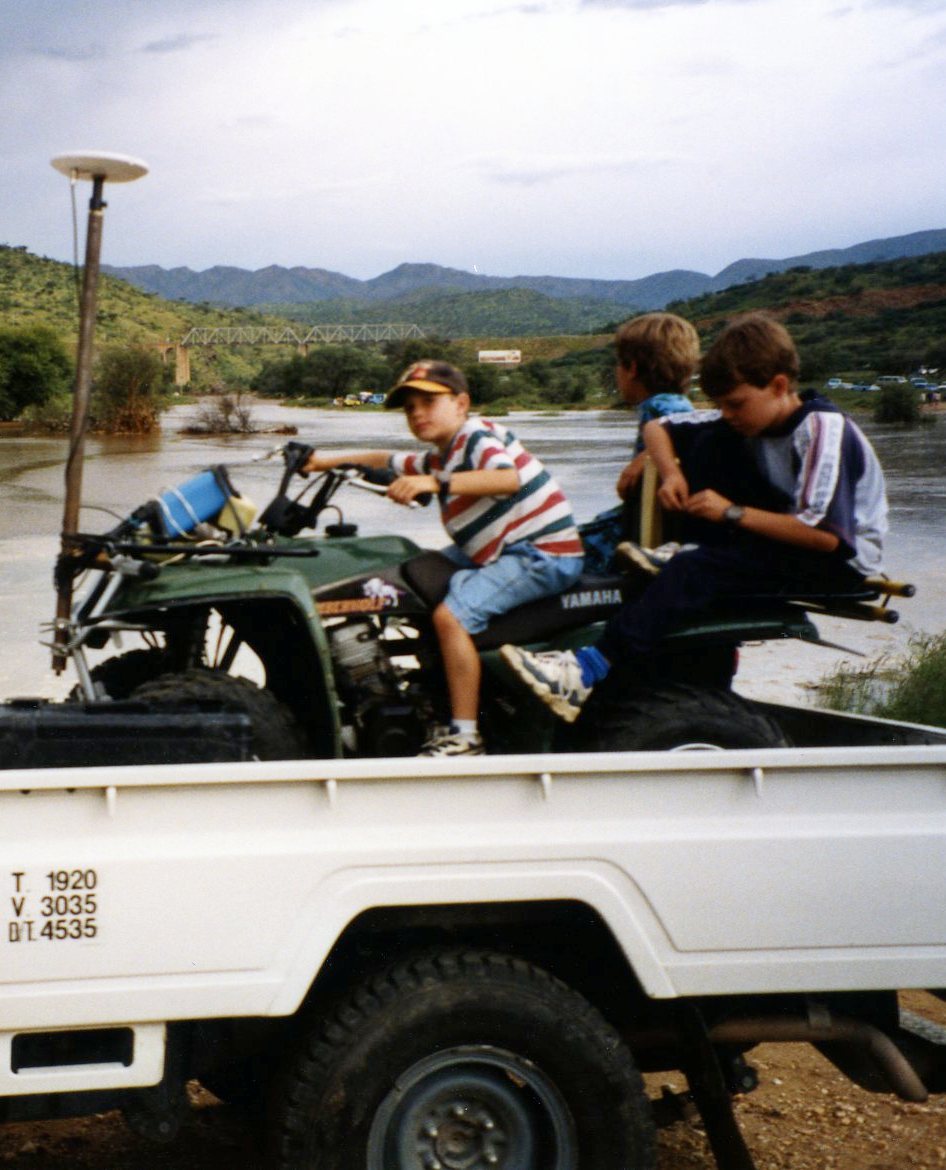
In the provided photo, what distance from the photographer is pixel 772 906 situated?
10.2 feet

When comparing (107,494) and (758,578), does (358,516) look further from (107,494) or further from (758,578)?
(758,578)

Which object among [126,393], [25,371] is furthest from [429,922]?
[25,371]

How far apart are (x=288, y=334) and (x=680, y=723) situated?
95978mm

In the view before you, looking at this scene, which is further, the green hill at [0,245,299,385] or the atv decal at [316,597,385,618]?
the green hill at [0,245,299,385]

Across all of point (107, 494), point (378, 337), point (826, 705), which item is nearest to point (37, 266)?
point (378, 337)

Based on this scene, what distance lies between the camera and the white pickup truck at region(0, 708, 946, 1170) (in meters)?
2.84

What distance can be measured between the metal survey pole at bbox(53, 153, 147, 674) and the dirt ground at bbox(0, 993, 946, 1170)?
1432 mm

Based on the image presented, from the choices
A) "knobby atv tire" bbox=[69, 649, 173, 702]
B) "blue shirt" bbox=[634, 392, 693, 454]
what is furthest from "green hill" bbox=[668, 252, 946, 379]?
"knobby atv tire" bbox=[69, 649, 173, 702]

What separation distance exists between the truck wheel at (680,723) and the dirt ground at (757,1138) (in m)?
1.12

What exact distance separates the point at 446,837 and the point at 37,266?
296ft

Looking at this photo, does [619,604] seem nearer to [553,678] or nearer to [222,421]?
[553,678]

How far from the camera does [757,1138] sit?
4.34 m

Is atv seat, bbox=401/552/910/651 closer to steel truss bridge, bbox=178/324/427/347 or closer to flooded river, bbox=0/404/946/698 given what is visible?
flooded river, bbox=0/404/946/698

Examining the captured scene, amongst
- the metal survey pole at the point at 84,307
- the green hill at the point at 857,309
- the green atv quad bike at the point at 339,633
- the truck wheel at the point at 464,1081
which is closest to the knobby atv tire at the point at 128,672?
the green atv quad bike at the point at 339,633
